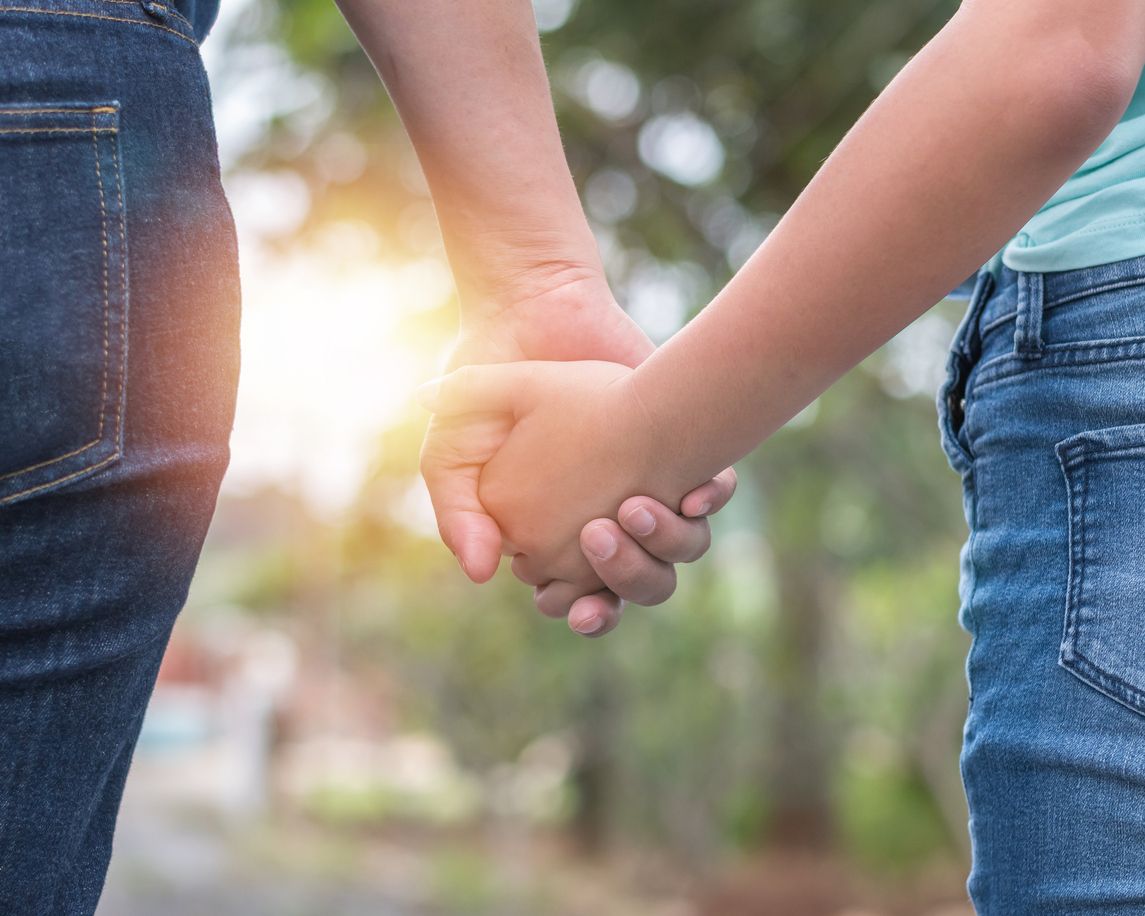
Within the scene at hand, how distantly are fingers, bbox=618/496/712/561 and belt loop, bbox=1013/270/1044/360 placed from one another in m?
0.35

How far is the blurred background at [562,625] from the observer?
4.88m

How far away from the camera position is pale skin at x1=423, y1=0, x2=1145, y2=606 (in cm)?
75

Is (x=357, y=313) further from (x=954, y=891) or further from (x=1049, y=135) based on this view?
(x=954, y=891)

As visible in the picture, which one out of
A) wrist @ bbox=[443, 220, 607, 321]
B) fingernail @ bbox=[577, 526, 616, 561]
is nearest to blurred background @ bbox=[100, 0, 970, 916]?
wrist @ bbox=[443, 220, 607, 321]

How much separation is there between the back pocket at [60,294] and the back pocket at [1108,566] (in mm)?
633

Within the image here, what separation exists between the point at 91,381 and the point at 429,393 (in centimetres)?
60

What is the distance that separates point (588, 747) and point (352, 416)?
3.81 meters

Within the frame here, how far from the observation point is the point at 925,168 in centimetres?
79

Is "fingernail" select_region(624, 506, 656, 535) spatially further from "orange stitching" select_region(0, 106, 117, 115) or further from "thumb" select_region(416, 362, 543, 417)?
"orange stitching" select_region(0, 106, 117, 115)

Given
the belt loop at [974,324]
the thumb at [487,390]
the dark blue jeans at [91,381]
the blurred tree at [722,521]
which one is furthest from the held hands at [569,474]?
the blurred tree at [722,521]

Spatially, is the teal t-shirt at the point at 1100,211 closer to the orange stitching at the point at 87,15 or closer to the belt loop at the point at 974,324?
the belt loop at the point at 974,324

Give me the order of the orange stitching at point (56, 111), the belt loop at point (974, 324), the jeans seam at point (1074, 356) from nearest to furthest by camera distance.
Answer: the orange stitching at point (56, 111), the jeans seam at point (1074, 356), the belt loop at point (974, 324)

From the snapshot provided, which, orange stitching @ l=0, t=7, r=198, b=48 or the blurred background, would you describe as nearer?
orange stitching @ l=0, t=7, r=198, b=48

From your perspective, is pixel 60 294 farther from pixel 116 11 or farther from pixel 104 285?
pixel 116 11
